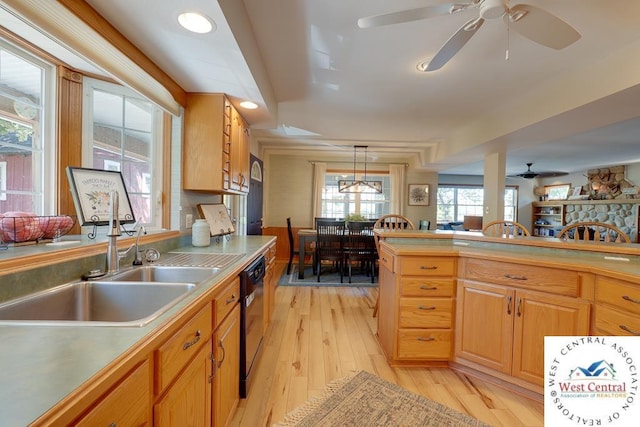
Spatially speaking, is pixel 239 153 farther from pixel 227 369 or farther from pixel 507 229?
pixel 507 229

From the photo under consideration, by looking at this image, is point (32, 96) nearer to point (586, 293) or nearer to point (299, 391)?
point (299, 391)

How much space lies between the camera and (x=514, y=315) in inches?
69.6

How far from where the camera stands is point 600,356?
3.96 feet

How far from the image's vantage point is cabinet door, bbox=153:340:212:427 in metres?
0.80

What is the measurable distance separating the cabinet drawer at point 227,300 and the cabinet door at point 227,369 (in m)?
0.04

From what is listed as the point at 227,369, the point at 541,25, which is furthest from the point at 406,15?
the point at 227,369

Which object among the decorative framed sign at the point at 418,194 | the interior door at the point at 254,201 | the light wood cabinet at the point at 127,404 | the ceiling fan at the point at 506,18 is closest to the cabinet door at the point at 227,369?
the light wood cabinet at the point at 127,404

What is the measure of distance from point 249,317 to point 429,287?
1.28 meters

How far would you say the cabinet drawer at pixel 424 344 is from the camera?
2025 millimetres

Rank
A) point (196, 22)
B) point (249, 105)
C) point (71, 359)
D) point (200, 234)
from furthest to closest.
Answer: point (249, 105), point (200, 234), point (196, 22), point (71, 359)

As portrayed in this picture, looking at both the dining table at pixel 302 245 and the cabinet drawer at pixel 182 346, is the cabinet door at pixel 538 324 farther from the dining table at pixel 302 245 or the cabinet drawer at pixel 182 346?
the dining table at pixel 302 245

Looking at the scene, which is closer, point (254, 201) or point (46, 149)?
point (46, 149)

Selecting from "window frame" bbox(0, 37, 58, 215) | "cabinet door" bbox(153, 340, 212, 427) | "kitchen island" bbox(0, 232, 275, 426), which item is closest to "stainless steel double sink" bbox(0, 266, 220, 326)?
"kitchen island" bbox(0, 232, 275, 426)

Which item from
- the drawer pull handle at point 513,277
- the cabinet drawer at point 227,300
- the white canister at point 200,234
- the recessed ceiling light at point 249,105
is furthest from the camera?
the recessed ceiling light at point 249,105
